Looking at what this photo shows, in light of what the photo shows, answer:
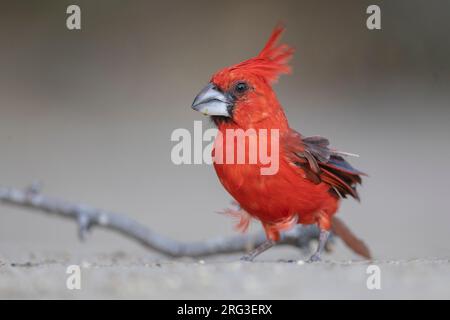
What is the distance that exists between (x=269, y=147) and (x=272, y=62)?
1.04 feet

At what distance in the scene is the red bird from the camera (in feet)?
9.56

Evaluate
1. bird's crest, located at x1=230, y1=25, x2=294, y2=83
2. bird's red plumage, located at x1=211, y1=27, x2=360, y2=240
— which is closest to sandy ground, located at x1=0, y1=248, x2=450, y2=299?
bird's red plumage, located at x1=211, y1=27, x2=360, y2=240

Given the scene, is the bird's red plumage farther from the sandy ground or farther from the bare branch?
the bare branch

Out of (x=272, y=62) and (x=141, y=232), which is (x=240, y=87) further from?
(x=141, y=232)

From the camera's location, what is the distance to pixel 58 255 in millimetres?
4500

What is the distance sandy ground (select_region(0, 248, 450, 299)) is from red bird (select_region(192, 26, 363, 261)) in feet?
0.69

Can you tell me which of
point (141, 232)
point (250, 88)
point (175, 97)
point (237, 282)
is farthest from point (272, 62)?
point (175, 97)

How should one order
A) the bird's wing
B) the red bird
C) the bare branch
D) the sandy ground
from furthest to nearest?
the bare branch → the bird's wing → the red bird → the sandy ground

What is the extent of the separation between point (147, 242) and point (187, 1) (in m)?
3.80

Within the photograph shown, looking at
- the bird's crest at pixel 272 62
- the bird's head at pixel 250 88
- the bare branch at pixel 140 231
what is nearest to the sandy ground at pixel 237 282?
the bird's head at pixel 250 88

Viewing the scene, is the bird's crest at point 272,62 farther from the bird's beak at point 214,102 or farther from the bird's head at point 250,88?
the bird's beak at point 214,102

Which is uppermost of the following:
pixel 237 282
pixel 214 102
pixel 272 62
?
pixel 272 62

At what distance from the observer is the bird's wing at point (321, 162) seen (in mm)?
3020

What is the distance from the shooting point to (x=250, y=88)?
9.78 ft
